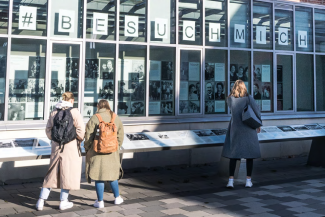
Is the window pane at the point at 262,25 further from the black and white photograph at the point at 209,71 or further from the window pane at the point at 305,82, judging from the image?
the black and white photograph at the point at 209,71

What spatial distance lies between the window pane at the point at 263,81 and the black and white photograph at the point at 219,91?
39.7 inches

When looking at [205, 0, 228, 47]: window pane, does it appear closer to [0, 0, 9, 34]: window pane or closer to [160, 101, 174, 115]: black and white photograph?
[160, 101, 174, 115]: black and white photograph

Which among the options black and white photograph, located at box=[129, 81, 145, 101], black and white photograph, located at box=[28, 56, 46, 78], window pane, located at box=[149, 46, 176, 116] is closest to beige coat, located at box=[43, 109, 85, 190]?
black and white photograph, located at box=[28, 56, 46, 78]

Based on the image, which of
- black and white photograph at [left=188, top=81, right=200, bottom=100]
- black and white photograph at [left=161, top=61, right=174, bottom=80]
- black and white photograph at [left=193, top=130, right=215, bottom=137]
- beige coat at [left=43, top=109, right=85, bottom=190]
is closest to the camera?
beige coat at [left=43, top=109, right=85, bottom=190]

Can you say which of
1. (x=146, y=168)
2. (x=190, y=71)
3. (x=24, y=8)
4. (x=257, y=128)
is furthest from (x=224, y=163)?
(x=24, y=8)

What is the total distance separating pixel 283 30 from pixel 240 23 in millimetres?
1458

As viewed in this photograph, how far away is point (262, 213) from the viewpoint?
580 cm

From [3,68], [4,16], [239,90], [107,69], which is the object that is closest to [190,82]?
[107,69]

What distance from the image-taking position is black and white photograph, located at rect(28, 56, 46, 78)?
8.55 meters

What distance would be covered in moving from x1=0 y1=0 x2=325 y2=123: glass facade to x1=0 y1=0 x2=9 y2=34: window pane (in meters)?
0.02


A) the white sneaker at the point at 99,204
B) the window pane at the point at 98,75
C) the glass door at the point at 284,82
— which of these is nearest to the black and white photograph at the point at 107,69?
the window pane at the point at 98,75

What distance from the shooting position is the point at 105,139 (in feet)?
19.5

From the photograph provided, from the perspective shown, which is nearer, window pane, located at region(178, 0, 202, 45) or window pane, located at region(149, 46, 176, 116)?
window pane, located at region(149, 46, 176, 116)

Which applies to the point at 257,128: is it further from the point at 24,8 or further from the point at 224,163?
the point at 24,8
